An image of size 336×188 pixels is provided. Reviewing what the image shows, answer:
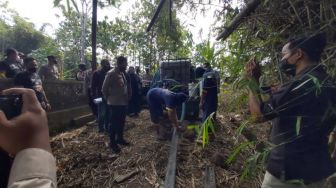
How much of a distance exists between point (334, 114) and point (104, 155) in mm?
4428

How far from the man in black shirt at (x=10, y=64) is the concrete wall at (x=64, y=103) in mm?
1044

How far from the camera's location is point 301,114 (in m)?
2.18

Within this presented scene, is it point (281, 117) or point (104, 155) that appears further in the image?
point (104, 155)

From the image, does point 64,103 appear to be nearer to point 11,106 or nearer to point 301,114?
point 301,114

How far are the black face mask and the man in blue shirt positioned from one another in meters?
4.28

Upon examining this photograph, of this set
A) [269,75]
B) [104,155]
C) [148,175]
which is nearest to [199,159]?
[148,175]

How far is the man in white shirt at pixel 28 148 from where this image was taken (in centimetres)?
86

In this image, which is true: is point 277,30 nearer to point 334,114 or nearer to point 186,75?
point 334,114

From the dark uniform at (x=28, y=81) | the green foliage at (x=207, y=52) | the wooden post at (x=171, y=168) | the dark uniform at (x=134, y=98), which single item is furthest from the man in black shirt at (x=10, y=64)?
the green foliage at (x=207, y=52)

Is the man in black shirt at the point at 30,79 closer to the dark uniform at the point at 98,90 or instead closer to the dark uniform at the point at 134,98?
the dark uniform at the point at 98,90

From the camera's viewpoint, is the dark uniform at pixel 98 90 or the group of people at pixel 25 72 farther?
the dark uniform at pixel 98 90

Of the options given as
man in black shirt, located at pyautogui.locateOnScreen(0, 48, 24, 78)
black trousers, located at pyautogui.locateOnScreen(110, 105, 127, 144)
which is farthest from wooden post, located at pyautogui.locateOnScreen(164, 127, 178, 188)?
man in black shirt, located at pyautogui.locateOnScreen(0, 48, 24, 78)

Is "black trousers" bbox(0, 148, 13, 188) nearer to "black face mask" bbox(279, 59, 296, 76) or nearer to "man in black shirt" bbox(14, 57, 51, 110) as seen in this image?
"black face mask" bbox(279, 59, 296, 76)

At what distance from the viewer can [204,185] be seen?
4.41 m
